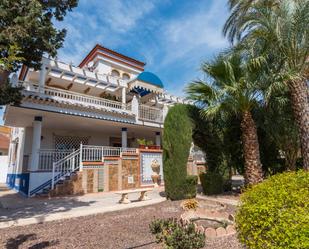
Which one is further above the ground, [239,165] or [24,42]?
[24,42]

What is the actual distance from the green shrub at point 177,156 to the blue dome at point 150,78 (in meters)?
9.75

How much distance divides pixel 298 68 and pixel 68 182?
503 inches

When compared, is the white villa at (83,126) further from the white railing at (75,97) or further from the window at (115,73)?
the window at (115,73)

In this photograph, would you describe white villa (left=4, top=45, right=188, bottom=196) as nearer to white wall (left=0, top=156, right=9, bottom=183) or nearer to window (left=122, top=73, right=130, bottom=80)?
window (left=122, top=73, right=130, bottom=80)

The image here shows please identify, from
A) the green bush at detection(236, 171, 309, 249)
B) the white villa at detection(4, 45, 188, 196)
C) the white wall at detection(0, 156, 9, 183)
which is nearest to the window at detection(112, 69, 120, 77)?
the white villa at detection(4, 45, 188, 196)

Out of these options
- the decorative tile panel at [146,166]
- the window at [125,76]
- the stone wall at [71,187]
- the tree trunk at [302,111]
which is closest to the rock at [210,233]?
the tree trunk at [302,111]

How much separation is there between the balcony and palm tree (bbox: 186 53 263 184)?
29.5 ft

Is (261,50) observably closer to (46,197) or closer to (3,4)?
(3,4)

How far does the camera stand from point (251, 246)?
350 cm

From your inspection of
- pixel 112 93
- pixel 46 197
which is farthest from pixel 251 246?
pixel 112 93

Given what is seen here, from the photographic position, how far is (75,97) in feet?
53.0

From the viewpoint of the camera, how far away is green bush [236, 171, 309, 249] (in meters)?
3.02

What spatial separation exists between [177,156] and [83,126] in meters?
11.0

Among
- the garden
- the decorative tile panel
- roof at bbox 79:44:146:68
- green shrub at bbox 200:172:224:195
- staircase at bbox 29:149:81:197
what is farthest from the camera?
roof at bbox 79:44:146:68
